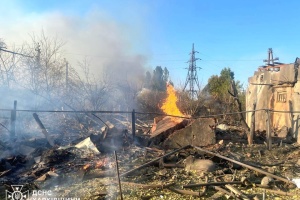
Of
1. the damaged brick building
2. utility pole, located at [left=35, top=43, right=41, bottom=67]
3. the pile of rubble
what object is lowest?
the pile of rubble

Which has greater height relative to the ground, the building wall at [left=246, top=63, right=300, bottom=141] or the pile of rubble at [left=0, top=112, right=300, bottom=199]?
the building wall at [left=246, top=63, right=300, bottom=141]

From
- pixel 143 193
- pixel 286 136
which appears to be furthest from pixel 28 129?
pixel 286 136

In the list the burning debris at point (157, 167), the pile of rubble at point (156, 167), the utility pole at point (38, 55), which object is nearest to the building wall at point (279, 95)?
the burning debris at point (157, 167)

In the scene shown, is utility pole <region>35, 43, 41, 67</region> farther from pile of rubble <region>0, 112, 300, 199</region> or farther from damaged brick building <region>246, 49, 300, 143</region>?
damaged brick building <region>246, 49, 300, 143</region>

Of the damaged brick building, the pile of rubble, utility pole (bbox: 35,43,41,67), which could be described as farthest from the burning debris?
utility pole (bbox: 35,43,41,67)

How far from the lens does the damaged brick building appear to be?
38.9ft

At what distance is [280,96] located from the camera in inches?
521

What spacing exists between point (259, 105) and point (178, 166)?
9.00m

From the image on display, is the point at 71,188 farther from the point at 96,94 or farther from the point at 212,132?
the point at 96,94

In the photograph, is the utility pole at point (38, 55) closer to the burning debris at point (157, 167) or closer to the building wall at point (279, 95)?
the burning debris at point (157, 167)

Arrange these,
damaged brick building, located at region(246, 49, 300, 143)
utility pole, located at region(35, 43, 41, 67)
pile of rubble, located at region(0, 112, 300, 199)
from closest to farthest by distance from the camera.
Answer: pile of rubble, located at region(0, 112, 300, 199) → damaged brick building, located at region(246, 49, 300, 143) → utility pole, located at region(35, 43, 41, 67)

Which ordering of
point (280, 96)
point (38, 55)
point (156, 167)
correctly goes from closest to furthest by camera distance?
point (156, 167)
point (280, 96)
point (38, 55)

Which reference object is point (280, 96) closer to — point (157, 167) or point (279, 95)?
point (279, 95)

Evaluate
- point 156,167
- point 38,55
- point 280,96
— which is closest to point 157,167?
point 156,167
